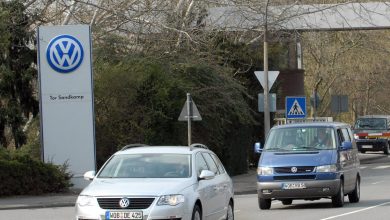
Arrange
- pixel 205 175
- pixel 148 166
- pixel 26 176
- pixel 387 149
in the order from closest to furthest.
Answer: pixel 205 175 → pixel 148 166 → pixel 26 176 → pixel 387 149

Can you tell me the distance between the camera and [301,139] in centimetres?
2100

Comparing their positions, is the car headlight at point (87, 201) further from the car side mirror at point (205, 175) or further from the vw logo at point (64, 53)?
the vw logo at point (64, 53)

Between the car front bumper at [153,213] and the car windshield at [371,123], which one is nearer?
the car front bumper at [153,213]

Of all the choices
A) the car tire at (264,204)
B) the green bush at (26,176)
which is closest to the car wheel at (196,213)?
the car tire at (264,204)

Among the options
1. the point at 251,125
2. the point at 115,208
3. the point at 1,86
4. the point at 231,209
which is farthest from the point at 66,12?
the point at 115,208

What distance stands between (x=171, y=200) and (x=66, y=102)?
1511 centimetres

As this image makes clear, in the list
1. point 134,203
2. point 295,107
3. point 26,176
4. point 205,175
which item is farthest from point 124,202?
point 295,107

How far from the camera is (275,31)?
3603 centimetres

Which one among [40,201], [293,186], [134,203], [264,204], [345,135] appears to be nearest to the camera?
[134,203]

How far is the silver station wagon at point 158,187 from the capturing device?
13.0 m

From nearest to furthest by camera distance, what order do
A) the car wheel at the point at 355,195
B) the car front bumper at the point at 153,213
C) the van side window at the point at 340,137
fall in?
the car front bumper at the point at 153,213 < the van side window at the point at 340,137 < the car wheel at the point at 355,195

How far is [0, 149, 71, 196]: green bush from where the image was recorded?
24.9 m

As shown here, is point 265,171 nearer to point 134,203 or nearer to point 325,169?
point 325,169

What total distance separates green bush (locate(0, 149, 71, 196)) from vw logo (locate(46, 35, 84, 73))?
3.16 m
